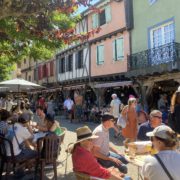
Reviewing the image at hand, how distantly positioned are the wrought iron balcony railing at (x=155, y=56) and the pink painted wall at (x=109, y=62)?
1.67 metres

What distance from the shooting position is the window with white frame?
53.7ft

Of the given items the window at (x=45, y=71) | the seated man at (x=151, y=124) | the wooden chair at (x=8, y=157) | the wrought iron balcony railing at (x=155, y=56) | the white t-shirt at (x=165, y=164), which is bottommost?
the wooden chair at (x=8, y=157)

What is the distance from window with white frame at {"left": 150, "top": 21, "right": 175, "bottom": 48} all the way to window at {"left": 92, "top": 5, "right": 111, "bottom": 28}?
4.60 metres

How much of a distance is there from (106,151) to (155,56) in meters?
11.4

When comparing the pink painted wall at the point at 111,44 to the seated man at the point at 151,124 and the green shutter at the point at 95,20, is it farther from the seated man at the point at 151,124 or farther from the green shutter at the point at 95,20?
the seated man at the point at 151,124

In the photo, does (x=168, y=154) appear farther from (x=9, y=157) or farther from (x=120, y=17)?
(x=120, y=17)

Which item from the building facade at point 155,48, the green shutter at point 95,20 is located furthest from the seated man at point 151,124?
the green shutter at point 95,20

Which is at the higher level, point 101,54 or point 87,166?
point 101,54

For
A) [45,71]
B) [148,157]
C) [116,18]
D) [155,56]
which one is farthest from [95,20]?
[148,157]

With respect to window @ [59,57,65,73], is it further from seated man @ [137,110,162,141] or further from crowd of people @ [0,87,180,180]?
seated man @ [137,110,162,141]

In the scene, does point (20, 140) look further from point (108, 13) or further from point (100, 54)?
point (100, 54)

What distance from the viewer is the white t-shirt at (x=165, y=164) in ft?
10.8

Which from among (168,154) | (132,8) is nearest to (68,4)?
(168,154)

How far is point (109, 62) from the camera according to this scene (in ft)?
70.2
